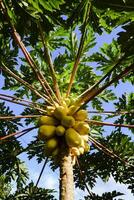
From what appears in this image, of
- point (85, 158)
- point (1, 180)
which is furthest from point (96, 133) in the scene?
point (1, 180)

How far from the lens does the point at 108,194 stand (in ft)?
18.5

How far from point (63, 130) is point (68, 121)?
0.12m

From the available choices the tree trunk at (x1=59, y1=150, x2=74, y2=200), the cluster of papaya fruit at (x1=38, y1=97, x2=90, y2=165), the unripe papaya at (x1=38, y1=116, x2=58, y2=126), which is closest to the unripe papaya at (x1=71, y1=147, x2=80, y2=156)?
the cluster of papaya fruit at (x1=38, y1=97, x2=90, y2=165)

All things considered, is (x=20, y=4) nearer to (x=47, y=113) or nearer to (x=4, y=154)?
(x=47, y=113)

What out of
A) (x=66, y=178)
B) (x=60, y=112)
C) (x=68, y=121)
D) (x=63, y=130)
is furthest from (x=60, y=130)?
(x=66, y=178)

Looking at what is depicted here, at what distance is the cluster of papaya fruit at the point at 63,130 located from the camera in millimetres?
4453

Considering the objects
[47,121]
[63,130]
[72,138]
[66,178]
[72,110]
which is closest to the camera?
[66,178]

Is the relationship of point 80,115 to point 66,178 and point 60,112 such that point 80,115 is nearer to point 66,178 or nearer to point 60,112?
point 60,112

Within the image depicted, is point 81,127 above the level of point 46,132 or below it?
above

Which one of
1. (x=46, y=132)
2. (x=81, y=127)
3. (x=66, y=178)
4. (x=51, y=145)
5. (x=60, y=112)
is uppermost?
(x=60, y=112)

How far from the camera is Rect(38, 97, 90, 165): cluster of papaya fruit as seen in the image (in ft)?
14.6

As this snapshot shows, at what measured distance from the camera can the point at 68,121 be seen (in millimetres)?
4551

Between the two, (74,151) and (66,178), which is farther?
(74,151)

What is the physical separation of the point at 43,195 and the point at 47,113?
195 cm
